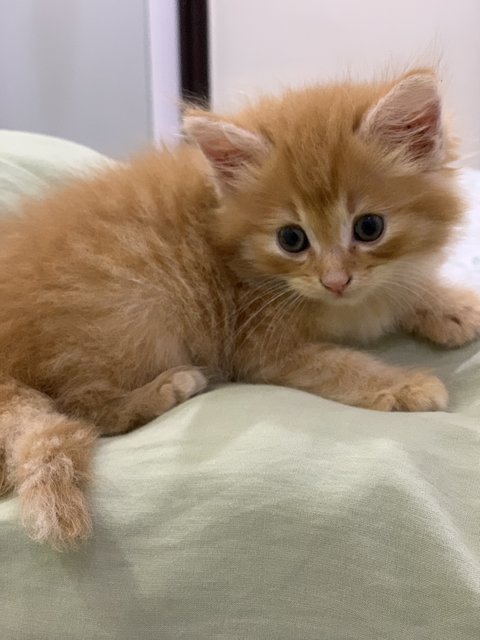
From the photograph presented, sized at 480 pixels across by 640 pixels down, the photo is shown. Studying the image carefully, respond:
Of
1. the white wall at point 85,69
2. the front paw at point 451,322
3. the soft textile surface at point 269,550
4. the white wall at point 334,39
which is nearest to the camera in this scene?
the soft textile surface at point 269,550

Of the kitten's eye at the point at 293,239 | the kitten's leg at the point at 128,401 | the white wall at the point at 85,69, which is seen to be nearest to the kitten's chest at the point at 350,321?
the kitten's eye at the point at 293,239

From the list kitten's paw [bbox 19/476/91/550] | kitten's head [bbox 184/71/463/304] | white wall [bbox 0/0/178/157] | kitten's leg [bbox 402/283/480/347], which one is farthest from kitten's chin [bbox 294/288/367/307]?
white wall [bbox 0/0/178/157]

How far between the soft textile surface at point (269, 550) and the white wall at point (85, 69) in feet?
6.42

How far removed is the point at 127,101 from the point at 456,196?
1.99 meters

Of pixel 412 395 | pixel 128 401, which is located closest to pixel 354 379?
pixel 412 395

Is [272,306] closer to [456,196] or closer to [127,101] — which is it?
[456,196]

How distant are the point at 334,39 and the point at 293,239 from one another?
7.47ft

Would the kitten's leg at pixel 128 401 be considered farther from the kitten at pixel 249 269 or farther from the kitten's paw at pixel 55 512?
the kitten's paw at pixel 55 512

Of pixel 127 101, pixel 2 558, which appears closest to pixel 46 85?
pixel 127 101

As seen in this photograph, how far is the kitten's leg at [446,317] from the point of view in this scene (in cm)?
108

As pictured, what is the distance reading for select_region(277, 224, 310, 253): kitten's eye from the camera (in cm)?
102

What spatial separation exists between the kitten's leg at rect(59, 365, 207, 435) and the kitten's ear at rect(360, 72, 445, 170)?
0.43 meters

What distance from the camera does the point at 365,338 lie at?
115 centimetres

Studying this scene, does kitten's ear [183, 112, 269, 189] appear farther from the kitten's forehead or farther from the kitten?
the kitten's forehead
